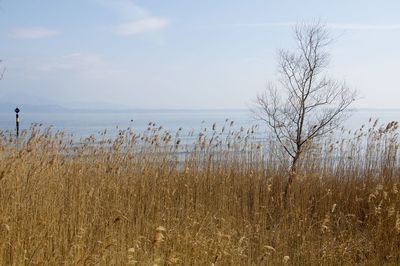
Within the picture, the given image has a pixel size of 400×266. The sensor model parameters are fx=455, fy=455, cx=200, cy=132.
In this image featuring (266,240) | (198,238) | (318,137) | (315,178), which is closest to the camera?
(198,238)

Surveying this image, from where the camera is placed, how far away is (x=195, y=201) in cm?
585

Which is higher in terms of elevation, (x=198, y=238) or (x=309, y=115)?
(x=309, y=115)

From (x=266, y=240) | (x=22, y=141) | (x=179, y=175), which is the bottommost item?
(x=266, y=240)

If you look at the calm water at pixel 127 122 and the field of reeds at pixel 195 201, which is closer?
the field of reeds at pixel 195 201

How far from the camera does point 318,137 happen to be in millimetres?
7117

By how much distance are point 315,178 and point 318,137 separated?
991 millimetres

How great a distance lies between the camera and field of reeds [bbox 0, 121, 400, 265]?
394 cm

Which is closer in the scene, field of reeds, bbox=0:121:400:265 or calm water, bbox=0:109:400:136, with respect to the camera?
field of reeds, bbox=0:121:400:265

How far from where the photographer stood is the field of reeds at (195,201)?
394 cm

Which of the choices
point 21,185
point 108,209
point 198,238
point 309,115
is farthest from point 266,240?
point 309,115

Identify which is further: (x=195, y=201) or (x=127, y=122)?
(x=127, y=122)

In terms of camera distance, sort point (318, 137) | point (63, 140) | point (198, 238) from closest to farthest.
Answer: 1. point (198, 238)
2. point (63, 140)
3. point (318, 137)

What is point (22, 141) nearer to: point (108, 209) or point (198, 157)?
point (108, 209)

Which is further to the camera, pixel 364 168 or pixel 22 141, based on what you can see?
pixel 364 168
